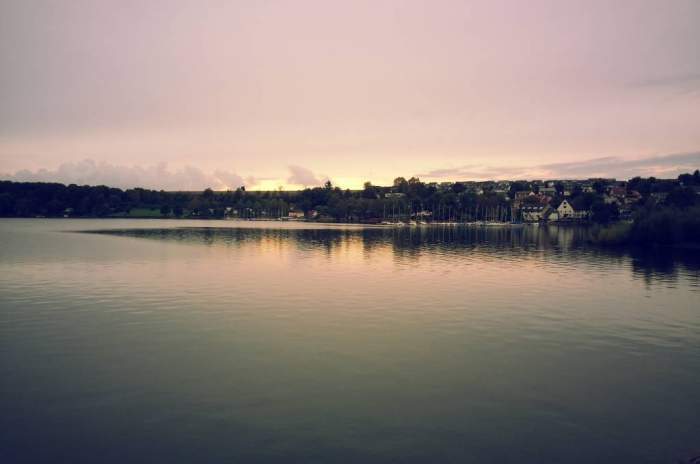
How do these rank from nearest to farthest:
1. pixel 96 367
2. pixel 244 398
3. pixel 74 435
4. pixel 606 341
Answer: pixel 74 435
pixel 244 398
pixel 96 367
pixel 606 341

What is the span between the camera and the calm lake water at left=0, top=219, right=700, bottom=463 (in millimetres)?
15633

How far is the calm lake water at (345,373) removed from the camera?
15.6 meters

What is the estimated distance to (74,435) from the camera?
628 inches

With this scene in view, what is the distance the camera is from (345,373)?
2217 cm

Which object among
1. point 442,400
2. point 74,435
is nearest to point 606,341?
point 442,400

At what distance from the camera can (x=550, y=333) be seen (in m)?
30.4

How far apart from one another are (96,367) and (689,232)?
11498 centimetres

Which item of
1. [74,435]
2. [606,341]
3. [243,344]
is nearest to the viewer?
[74,435]

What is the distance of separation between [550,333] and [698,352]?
7.75 meters

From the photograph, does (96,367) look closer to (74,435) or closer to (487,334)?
(74,435)

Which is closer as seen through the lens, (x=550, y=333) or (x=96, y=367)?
(x=96, y=367)

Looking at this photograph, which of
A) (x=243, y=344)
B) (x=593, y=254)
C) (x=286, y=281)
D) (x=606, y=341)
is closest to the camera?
(x=243, y=344)

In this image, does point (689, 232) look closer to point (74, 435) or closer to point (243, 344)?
point (243, 344)

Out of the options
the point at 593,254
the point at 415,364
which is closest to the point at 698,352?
the point at 415,364
